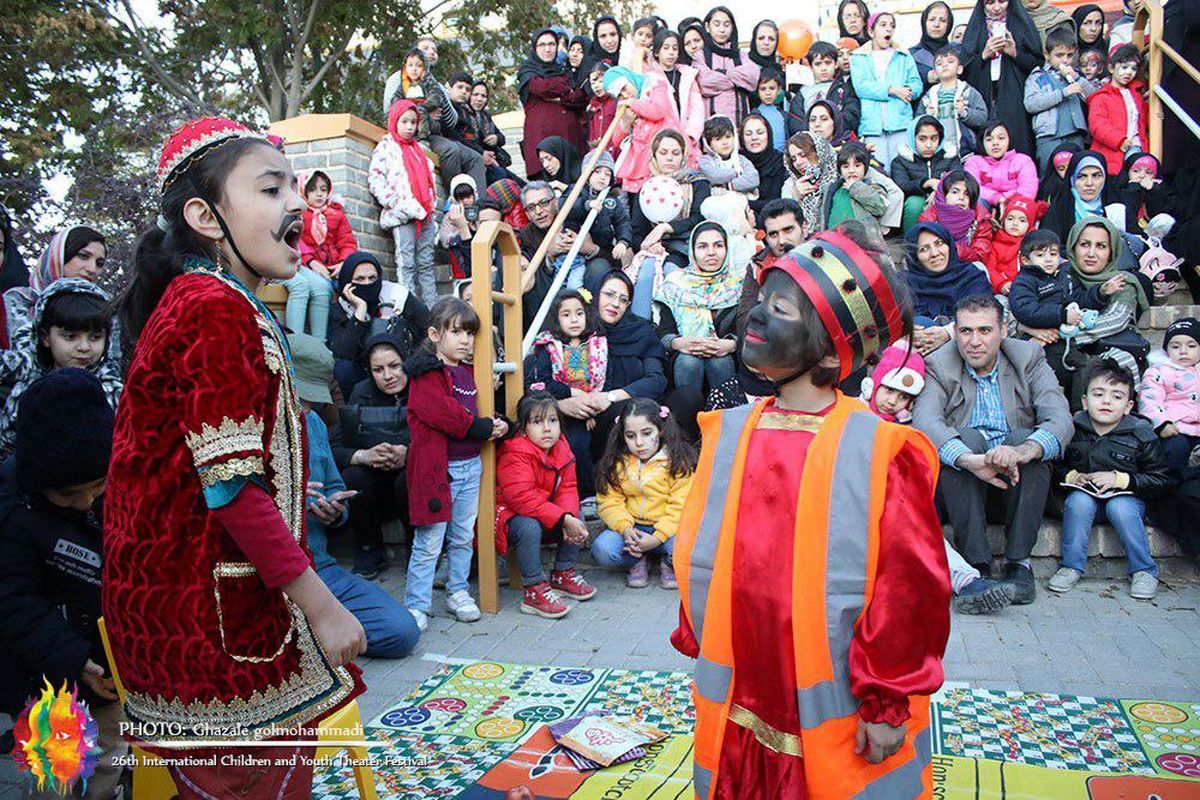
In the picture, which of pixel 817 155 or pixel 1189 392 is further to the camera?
pixel 817 155

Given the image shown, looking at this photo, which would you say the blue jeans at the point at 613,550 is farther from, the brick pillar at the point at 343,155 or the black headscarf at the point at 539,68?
the black headscarf at the point at 539,68

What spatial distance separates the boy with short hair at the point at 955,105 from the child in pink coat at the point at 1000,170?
12.6 inches

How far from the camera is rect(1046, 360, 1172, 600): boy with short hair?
4836mm

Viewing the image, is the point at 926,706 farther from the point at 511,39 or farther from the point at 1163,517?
the point at 511,39

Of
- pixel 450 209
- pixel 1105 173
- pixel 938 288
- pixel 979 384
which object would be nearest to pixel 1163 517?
pixel 979 384

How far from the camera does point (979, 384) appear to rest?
17.1 ft

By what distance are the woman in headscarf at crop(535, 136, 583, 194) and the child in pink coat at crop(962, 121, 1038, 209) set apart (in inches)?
142

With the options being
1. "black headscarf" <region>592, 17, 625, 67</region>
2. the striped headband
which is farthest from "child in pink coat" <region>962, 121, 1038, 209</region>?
the striped headband

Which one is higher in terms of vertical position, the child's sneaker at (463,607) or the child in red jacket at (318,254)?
the child in red jacket at (318,254)

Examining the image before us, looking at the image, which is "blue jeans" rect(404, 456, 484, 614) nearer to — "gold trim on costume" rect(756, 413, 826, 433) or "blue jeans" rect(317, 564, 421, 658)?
"blue jeans" rect(317, 564, 421, 658)

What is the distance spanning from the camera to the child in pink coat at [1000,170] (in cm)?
771

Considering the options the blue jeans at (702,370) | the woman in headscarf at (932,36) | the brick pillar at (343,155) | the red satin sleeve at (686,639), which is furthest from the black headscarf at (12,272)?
the woman in headscarf at (932,36)

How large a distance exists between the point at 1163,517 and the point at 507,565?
3.64m

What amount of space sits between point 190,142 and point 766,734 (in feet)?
5.85
